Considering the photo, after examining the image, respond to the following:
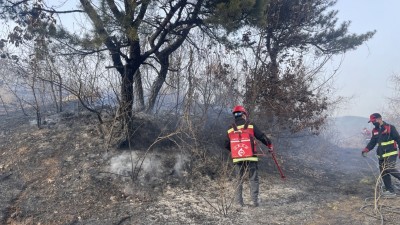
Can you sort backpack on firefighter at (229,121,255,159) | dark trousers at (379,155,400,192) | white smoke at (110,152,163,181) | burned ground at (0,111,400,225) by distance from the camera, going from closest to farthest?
burned ground at (0,111,400,225) < backpack on firefighter at (229,121,255,159) < dark trousers at (379,155,400,192) < white smoke at (110,152,163,181)

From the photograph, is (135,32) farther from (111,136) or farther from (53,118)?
(53,118)

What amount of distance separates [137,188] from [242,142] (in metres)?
2.32

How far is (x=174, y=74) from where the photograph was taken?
32.1 feet

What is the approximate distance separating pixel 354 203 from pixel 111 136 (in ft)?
17.2

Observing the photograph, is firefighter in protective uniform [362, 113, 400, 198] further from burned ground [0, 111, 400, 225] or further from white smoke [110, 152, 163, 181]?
white smoke [110, 152, 163, 181]

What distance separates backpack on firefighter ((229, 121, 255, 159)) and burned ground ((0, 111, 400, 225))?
521 millimetres

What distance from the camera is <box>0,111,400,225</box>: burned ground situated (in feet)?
18.7

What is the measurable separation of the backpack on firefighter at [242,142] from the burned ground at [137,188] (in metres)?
0.52

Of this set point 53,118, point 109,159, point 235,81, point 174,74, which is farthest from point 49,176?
point 235,81

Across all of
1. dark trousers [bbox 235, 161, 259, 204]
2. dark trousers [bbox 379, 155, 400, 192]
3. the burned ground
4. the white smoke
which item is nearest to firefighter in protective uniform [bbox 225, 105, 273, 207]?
dark trousers [bbox 235, 161, 259, 204]

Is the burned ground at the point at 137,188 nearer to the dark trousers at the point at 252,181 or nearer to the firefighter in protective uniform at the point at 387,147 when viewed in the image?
the dark trousers at the point at 252,181

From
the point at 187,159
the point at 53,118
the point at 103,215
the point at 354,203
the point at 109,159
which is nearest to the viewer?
the point at 103,215

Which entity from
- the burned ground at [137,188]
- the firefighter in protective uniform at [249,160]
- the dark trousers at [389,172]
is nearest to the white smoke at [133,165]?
the burned ground at [137,188]

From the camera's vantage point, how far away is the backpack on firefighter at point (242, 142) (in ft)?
20.2
